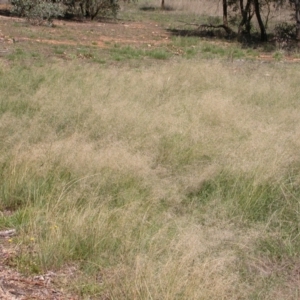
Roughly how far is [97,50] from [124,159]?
372 inches

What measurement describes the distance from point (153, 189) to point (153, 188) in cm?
2

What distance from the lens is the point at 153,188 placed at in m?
4.39

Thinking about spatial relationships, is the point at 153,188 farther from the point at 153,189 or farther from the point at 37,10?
the point at 37,10

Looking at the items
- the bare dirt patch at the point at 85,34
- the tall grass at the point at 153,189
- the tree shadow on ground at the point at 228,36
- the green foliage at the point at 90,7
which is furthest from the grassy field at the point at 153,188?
the green foliage at the point at 90,7

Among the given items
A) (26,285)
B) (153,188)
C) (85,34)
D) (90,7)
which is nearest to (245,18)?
(85,34)

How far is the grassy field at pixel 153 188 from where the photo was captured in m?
3.15

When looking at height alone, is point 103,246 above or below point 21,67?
below

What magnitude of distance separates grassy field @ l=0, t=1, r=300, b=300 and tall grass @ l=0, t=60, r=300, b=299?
11 mm

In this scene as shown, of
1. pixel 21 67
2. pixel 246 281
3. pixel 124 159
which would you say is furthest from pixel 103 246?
pixel 21 67

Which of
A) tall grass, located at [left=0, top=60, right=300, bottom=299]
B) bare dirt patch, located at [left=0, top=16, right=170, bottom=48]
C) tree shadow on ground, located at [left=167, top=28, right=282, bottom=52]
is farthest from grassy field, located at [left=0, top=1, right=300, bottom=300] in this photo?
tree shadow on ground, located at [left=167, top=28, right=282, bottom=52]

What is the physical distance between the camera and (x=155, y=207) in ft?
13.4

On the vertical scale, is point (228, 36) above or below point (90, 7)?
below

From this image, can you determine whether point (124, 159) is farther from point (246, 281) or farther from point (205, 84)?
point (205, 84)

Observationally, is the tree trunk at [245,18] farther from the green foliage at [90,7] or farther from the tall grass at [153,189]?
the tall grass at [153,189]
